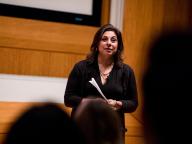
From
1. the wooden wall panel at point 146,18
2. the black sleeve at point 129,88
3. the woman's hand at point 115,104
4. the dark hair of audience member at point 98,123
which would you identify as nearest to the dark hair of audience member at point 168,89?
the dark hair of audience member at point 98,123

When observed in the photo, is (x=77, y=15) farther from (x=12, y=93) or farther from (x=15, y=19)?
(x=12, y=93)

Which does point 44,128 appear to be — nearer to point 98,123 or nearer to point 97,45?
point 98,123

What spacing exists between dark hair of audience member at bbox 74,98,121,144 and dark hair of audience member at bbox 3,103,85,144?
2 centimetres

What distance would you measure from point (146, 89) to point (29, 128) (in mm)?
238

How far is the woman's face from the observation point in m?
1.91

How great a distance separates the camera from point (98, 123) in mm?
578

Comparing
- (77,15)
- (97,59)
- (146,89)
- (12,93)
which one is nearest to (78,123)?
(146,89)

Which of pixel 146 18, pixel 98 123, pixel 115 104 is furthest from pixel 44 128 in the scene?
pixel 146 18

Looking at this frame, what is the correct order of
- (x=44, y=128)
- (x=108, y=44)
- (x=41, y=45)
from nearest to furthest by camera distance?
(x=44, y=128) → (x=108, y=44) → (x=41, y=45)

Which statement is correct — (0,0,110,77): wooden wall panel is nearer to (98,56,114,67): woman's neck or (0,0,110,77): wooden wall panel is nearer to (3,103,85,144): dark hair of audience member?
(98,56,114,67): woman's neck

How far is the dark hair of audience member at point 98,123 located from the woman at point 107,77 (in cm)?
119

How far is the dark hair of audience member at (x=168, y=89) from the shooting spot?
1.97 ft

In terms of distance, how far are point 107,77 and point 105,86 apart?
0.22 feet

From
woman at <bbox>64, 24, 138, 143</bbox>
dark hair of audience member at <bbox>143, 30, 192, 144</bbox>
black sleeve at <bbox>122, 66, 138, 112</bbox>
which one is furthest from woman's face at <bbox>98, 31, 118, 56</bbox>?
dark hair of audience member at <bbox>143, 30, 192, 144</bbox>
